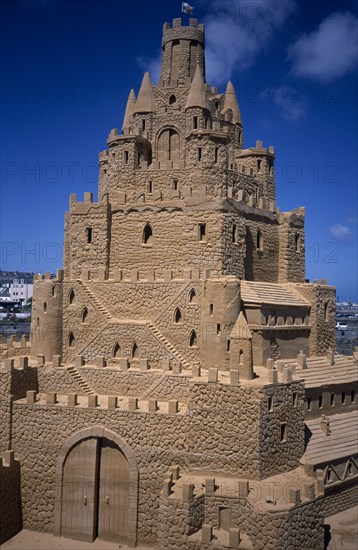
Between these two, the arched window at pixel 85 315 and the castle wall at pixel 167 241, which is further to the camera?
the arched window at pixel 85 315

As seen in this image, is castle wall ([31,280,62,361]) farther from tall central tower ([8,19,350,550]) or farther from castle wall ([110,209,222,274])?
castle wall ([110,209,222,274])

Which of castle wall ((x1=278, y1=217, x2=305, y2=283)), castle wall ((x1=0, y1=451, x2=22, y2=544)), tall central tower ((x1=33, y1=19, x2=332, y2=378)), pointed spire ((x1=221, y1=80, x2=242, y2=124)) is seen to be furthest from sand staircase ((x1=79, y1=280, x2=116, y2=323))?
pointed spire ((x1=221, y1=80, x2=242, y2=124))

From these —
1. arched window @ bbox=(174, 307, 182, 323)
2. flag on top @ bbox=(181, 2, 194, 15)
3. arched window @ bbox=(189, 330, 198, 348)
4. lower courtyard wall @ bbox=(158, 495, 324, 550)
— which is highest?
flag on top @ bbox=(181, 2, 194, 15)

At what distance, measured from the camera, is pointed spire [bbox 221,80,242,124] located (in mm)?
33688

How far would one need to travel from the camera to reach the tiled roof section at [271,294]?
25.3 metres

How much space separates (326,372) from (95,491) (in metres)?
13.5

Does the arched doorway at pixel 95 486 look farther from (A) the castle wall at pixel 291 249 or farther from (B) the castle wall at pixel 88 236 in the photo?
(A) the castle wall at pixel 291 249

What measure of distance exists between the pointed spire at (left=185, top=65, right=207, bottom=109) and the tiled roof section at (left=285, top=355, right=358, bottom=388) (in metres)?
16.6

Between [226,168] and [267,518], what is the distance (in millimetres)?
18823

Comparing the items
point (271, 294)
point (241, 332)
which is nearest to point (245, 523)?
point (241, 332)

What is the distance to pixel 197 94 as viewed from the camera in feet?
98.6

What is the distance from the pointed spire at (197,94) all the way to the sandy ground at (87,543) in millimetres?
24054

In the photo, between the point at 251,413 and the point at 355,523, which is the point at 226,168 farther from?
the point at 355,523

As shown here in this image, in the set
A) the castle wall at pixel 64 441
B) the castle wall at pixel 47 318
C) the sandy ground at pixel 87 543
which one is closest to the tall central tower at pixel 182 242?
the castle wall at pixel 47 318
